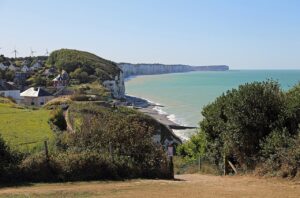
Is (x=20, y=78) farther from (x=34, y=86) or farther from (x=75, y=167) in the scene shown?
(x=75, y=167)

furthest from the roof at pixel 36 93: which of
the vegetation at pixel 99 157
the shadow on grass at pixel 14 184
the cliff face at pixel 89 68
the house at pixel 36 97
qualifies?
the shadow on grass at pixel 14 184

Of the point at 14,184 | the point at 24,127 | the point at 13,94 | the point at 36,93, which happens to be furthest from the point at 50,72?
the point at 14,184

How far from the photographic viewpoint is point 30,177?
53.0ft

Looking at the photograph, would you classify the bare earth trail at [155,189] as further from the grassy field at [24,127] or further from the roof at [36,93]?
the roof at [36,93]

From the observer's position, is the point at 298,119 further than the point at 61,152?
Yes

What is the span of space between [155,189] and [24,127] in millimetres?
18121

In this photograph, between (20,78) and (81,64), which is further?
(81,64)

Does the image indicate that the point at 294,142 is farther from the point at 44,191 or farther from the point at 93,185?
the point at 44,191

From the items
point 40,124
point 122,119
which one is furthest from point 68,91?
point 122,119

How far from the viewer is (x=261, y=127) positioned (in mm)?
20266

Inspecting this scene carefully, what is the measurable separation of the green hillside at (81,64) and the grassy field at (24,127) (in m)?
98.8

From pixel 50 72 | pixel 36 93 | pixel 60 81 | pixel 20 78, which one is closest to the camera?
pixel 36 93

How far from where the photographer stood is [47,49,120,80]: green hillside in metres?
145

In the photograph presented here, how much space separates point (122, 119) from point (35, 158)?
4.70m
